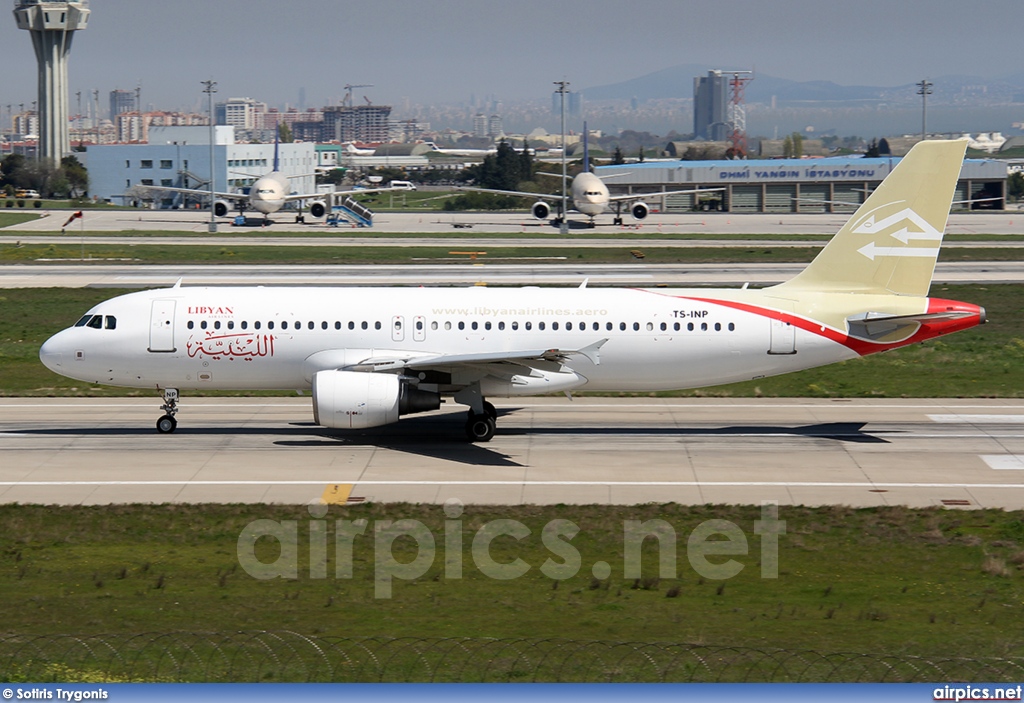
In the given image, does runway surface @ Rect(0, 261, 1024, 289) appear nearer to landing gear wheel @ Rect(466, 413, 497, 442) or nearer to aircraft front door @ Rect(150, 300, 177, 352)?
aircraft front door @ Rect(150, 300, 177, 352)

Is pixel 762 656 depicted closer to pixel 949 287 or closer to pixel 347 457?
pixel 347 457

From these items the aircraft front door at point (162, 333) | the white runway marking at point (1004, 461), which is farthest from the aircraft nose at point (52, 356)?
the white runway marking at point (1004, 461)

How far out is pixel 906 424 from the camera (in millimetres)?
35906

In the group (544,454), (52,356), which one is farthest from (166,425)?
(544,454)

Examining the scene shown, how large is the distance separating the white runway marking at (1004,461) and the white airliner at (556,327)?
3.87 metres

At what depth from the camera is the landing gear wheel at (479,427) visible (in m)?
33.0

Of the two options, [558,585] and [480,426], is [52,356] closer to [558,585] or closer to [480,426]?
[480,426]

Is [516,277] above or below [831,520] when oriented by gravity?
above

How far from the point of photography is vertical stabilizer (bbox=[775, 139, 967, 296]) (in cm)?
3356

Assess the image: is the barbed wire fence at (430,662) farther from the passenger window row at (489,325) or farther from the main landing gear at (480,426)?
the passenger window row at (489,325)

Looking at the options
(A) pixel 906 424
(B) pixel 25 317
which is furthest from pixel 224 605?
(B) pixel 25 317

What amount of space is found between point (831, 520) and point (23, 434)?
22.8 m

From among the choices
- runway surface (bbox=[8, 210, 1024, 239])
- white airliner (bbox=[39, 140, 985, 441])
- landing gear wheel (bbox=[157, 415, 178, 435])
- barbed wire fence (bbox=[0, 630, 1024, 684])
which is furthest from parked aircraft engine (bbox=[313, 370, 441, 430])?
runway surface (bbox=[8, 210, 1024, 239])

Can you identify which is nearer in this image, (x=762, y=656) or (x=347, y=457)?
(x=762, y=656)
